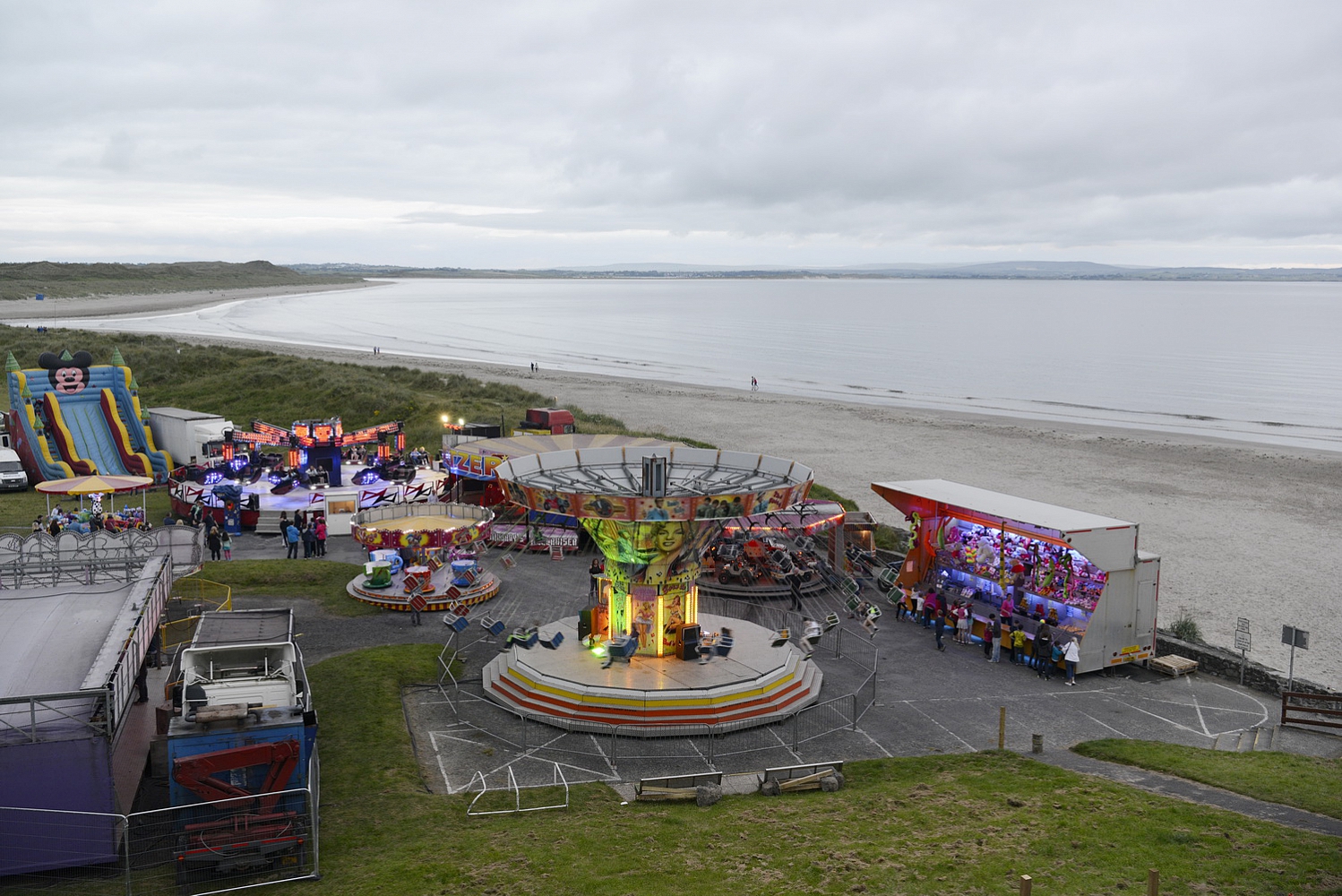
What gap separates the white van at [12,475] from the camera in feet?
136

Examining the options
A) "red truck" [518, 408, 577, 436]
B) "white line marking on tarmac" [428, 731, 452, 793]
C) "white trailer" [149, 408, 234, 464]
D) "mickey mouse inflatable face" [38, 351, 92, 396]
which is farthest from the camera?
"white trailer" [149, 408, 234, 464]

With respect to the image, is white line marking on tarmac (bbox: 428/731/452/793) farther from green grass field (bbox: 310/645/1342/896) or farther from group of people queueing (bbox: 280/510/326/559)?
group of people queueing (bbox: 280/510/326/559)

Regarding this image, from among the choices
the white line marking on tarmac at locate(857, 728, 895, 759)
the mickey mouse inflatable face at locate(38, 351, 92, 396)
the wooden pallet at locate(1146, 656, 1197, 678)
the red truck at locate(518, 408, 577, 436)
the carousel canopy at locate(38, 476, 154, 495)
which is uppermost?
the mickey mouse inflatable face at locate(38, 351, 92, 396)

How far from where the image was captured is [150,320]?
515ft

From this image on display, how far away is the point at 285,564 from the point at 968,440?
45468 millimetres

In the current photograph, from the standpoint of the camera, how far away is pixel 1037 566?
26.5 meters

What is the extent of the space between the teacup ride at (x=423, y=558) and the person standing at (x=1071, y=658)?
1540cm

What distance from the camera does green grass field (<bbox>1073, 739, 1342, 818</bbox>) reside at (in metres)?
16.1

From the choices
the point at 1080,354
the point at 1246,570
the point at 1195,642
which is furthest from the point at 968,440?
the point at 1080,354

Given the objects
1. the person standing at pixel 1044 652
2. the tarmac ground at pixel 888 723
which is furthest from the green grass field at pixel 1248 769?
the person standing at pixel 1044 652

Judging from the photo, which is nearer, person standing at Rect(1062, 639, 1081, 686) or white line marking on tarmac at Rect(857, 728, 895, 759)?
white line marking on tarmac at Rect(857, 728, 895, 759)

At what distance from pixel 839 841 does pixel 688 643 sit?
8.46m

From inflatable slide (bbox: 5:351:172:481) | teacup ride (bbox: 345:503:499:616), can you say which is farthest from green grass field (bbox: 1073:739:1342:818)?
inflatable slide (bbox: 5:351:172:481)

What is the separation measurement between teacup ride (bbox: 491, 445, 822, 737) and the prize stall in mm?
6651
